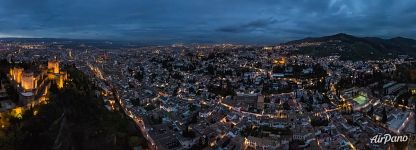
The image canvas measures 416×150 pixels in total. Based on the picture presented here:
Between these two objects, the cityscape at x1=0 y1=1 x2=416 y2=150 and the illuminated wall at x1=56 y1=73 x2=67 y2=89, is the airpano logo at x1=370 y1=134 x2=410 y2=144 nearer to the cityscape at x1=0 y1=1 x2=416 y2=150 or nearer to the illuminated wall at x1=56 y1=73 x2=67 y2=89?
the cityscape at x1=0 y1=1 x2=416 y2=150

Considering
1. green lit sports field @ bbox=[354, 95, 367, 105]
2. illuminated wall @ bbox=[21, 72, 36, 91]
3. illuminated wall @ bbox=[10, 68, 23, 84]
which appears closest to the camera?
illuminated wall @ bbox=[21, 72, 36, 91]

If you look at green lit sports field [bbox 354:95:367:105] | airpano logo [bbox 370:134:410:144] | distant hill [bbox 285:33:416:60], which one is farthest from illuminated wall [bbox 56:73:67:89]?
distant hill [bbox 285:33:416:60]

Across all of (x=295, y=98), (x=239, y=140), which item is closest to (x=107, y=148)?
(x=239, y=140)

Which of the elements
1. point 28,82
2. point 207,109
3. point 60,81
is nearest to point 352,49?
point 207,109

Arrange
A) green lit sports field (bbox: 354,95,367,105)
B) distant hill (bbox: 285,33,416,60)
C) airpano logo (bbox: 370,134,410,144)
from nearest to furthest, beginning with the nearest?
airpano logo (bbox: 370,134,410,144)
green lit sports field (bbox: 354,95,367,105)
distant hill (bbox: 285,33,416,60)

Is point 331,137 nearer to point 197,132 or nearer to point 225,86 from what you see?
point 197,132

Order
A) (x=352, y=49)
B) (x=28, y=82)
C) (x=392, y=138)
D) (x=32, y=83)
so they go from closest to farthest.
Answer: (x=392, y=138), (x=28, y=82), (x=32, y=83), (x=352, y=49)

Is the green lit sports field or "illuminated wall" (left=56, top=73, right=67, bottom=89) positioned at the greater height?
"illuminated wall" (left=56, top=73, right=67, bottom=89)

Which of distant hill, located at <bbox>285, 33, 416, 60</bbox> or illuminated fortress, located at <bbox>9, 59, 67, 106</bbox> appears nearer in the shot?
illuminated fortress, located at <bbox>9, 59, 67, 106</bbox>

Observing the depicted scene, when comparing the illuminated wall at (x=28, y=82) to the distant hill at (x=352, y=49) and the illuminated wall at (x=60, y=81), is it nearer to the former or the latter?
the illuminated wall at (x=60, y=81)

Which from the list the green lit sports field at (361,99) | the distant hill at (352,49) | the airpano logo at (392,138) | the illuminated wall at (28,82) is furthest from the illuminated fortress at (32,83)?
the distant hill at (352,49)

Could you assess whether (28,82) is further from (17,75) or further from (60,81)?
(60,81)
